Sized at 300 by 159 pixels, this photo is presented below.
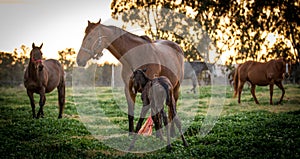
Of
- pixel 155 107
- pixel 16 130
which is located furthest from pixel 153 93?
pixel 16 130

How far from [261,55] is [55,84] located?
23499 millimetres

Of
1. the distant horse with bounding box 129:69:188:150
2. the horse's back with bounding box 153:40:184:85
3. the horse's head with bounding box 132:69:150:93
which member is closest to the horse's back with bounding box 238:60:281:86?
the horse's back with bounding box 153:40:184:85

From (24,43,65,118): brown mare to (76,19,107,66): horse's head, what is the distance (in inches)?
161

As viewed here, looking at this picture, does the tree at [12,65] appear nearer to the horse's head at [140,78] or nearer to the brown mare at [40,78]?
the brown mare at [40,78]

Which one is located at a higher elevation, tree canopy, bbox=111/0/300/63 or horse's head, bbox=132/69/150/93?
tree canopy, bbox=111/0/300/63

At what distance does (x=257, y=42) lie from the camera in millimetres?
28078

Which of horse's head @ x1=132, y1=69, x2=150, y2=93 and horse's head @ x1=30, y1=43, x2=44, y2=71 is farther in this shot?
horse's head @ x1=30, y1=43, x2=44, y2=71

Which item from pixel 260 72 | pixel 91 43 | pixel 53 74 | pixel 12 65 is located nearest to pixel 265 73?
pixel 260 72

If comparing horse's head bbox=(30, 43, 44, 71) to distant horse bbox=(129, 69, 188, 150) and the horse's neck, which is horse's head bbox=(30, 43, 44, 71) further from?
distant horse bbox=(129, 69, 188, 150)

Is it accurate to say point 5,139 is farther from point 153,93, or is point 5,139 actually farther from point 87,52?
point 153,93

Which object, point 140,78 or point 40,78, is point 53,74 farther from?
point 140,78

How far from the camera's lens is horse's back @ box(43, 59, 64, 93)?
11238mm

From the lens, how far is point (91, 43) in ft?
20.9

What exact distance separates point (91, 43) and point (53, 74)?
5.60 meters
